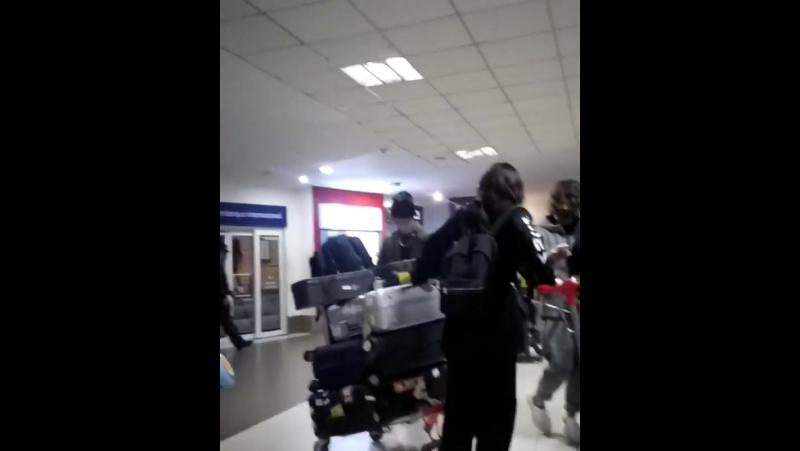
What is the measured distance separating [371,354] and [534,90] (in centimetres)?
103

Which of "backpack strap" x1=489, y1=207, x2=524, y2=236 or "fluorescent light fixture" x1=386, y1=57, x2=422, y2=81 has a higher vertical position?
"fluorescent light fixture" x1=386, y1=57, x2=422, y2=81

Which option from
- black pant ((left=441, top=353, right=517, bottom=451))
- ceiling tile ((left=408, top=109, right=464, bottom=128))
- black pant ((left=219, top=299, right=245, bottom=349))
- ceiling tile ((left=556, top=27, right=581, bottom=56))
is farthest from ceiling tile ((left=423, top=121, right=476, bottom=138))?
black pant ((left=219, top=299, right=245, bottom=349))

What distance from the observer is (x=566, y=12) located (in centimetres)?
124

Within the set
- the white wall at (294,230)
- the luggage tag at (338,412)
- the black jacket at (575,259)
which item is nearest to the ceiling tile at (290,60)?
the white wall at (294,230)

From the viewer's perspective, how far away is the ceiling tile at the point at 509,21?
4.91ft

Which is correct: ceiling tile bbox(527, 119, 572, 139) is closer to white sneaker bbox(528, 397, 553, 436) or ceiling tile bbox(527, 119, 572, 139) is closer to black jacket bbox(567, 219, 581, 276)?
black jacket bbox(567, 219, 581, 276)

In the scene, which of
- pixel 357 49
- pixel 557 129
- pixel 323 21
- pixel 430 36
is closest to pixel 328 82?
pixel 357 49

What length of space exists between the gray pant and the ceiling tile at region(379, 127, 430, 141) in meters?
0.80

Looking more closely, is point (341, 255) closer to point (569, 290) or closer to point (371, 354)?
point (371, 354)

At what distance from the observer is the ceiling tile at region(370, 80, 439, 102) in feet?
4.89
